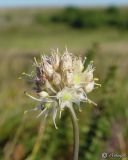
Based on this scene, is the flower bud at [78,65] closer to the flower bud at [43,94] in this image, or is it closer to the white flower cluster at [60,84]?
the white flower cluster at [60,84]

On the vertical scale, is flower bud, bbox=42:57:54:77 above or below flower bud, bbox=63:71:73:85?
above

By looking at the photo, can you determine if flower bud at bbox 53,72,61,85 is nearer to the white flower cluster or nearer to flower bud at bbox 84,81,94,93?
the white flower cluster

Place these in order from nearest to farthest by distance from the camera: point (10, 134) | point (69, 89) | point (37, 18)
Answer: point (69, 89)
point (10, 134)
point (37, 18)

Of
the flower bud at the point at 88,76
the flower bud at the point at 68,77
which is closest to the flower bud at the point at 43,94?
the flower bud at the point at 68,77

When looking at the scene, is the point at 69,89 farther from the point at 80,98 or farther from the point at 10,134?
the point at 10,134

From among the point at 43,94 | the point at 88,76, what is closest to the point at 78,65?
the point at 88,76

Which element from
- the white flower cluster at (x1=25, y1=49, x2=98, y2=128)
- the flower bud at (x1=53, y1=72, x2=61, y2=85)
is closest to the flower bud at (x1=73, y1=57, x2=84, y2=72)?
the white flower cluster at (x1=25, y1=49, x2=98, y2=128)

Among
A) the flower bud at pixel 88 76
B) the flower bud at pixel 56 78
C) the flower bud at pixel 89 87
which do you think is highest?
the flower bud at pixel 88 76

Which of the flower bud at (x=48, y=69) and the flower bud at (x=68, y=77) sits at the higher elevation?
the flower bud at (x=48, y=69)

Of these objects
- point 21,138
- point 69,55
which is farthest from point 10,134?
point 69,55
